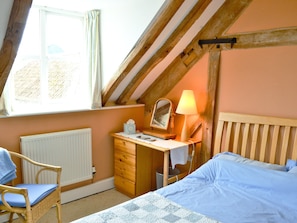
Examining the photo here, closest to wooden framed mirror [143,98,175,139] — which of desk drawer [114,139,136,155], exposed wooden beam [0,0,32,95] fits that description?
desk drawer [114,139,136,155]

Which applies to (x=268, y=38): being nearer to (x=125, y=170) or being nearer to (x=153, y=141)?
(x=153, y=141)

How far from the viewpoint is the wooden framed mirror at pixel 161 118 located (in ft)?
11.1

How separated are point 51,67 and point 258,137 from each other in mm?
2428

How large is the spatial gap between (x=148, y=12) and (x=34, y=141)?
1757 mm

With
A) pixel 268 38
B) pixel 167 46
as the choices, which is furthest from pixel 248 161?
pixel 167 46

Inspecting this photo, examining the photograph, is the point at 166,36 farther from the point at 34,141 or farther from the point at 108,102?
the point at 34,141

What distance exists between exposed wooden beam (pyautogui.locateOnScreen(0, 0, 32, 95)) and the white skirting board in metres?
1.56

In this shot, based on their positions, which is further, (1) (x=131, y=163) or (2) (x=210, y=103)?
(1) (x=131, y=163)

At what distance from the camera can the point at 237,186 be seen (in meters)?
2.31

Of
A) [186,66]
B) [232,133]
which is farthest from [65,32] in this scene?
[232,133]

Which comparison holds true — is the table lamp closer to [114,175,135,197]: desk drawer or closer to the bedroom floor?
[114,175,135,197]: desk drawer

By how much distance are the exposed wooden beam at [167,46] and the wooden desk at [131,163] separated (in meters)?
0.61

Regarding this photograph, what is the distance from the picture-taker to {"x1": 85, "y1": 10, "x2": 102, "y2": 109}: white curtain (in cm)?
312

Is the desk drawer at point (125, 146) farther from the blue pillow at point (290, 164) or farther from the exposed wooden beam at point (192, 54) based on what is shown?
the blue pillow at point (290, 164)
